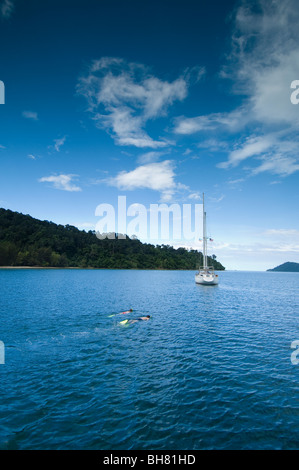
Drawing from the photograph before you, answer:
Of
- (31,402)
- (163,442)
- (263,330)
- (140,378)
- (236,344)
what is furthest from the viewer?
(263,330)

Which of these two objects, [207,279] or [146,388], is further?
[207,279]

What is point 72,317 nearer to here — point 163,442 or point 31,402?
point 31,402

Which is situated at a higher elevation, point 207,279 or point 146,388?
point 207,279

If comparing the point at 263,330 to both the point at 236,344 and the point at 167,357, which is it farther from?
the point at 167,357

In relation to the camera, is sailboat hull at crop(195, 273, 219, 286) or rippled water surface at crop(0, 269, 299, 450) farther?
sailboat hull at crop(195, 273, 219, 286)

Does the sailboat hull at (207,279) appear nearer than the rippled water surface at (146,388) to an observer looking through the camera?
No

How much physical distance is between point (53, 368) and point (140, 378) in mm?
6439

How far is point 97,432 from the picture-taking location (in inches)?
410

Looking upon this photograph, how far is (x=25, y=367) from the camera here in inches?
670

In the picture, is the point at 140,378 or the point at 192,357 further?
the point at 192,357
